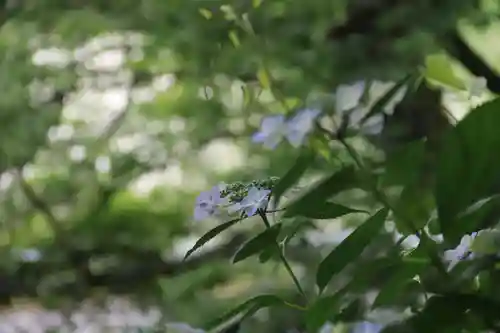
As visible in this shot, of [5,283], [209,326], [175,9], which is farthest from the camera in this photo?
[5,283]

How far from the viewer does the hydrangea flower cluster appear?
33 cm

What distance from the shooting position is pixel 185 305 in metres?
0.83

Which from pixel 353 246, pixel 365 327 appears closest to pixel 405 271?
pixel 353 246

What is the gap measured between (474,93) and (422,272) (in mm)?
164

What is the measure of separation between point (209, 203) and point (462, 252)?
134mm

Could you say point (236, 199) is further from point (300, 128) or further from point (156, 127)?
point (156, 127)

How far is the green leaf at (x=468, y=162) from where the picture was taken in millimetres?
255

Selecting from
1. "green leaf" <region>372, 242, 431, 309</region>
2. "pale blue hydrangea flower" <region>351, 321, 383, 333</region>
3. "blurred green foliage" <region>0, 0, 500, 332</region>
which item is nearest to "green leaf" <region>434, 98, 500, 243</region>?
"green leaf" <region>372, 242, 431, 309</region>

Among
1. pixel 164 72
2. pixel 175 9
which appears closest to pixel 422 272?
pixel 175 9

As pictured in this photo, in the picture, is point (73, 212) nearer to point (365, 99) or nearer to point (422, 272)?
point (365, 99)

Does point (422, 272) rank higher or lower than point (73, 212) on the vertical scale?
higher

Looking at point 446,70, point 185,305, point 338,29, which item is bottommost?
point 185,305

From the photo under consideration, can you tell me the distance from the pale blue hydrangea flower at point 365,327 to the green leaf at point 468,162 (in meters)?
0.15

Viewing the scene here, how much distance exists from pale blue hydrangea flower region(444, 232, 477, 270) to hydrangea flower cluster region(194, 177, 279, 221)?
0.33 ft
